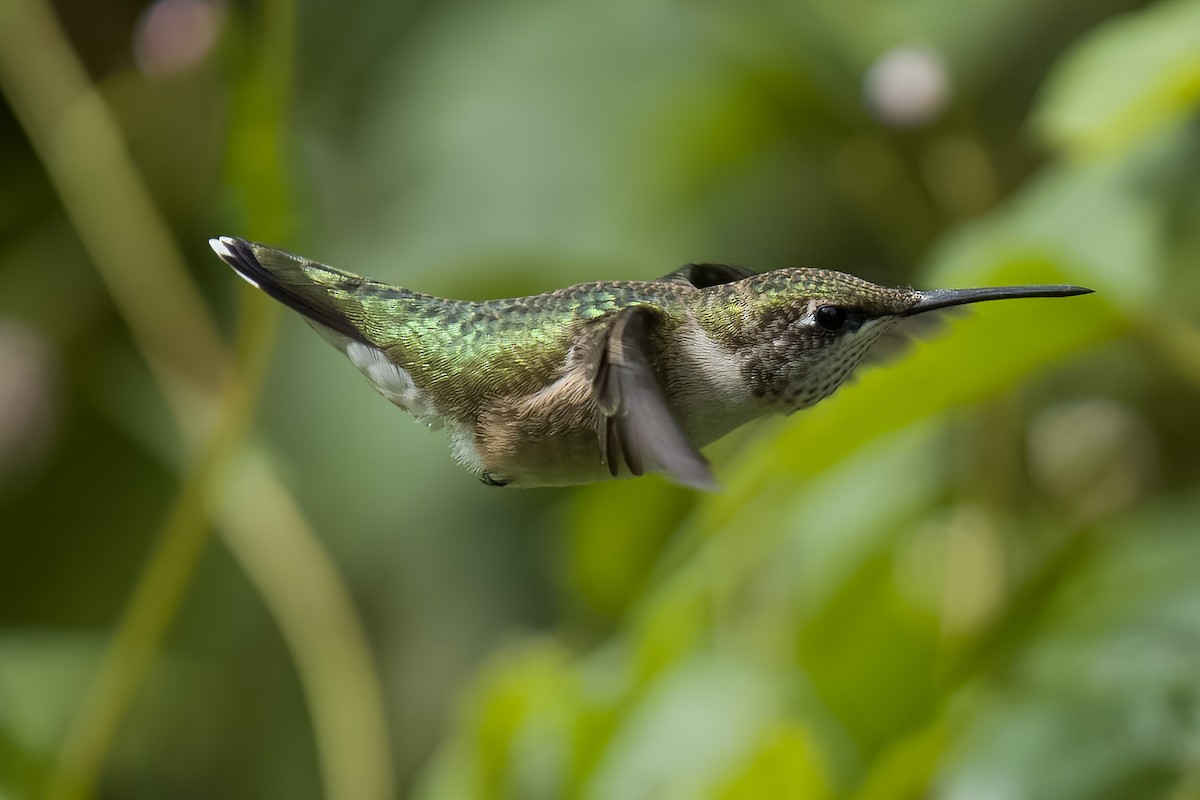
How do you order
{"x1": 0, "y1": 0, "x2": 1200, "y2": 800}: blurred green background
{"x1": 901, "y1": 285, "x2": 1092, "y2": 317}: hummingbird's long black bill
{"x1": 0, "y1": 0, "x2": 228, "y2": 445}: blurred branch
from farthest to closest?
1. {"x1": 0, "y1": 0, "x2": 228, "y2": 445}: blurred branch
2. {"x1": 0, "y1": 0, "x2": 1200, "y2": 800}: blurred green background
3. {"x1": 901, "y1": 285, "x2": 1092, "y2": 317}: hummingbird's long black bill

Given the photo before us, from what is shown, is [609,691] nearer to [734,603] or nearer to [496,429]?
[734,603]

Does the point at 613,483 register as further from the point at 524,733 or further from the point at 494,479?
the point at 494,479

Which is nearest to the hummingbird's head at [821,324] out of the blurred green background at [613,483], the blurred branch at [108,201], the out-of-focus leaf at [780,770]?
the blurred green background at [613,483]

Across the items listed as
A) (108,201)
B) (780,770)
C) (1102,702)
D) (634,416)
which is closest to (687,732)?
(780,770)

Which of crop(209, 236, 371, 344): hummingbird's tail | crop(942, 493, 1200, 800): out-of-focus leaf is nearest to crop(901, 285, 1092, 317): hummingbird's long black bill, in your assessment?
crop(209, 236, 371, 344): hummingbird's tail

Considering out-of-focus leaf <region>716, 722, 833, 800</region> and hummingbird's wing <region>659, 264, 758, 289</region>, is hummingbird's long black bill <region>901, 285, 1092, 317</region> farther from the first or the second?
out-of-focus leaf <region>716, 722, 833, 800</region>

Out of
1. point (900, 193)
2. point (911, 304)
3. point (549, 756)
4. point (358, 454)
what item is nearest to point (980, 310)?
point (911, 304)
